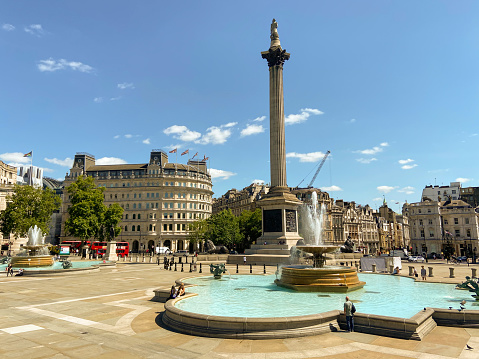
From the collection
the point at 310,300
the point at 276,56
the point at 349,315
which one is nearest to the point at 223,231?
the point at 276,56

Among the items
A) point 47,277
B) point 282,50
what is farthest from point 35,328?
point 282,50

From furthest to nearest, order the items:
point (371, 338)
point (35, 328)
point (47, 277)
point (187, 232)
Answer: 1. point (187, 232)
2. point (47, 277)
3. point (35, 328)
4. point (371, 338)

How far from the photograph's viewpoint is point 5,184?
84438mm

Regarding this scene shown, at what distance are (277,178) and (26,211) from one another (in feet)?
164

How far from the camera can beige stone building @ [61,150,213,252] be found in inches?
3568

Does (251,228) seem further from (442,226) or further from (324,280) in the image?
(324,280)

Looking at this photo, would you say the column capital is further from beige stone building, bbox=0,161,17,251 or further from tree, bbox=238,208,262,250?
beige stone building, bbox=0,161,17,251

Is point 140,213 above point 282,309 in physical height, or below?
above

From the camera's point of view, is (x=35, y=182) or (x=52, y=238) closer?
(x=52, y=238)

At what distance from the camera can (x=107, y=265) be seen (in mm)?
37094

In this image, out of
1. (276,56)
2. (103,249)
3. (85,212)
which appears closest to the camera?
(276,56)

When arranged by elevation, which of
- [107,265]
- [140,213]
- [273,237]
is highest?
[140,213]

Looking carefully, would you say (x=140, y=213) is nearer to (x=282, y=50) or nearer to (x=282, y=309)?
(x=282, y=50)

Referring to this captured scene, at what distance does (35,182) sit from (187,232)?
72738mm
